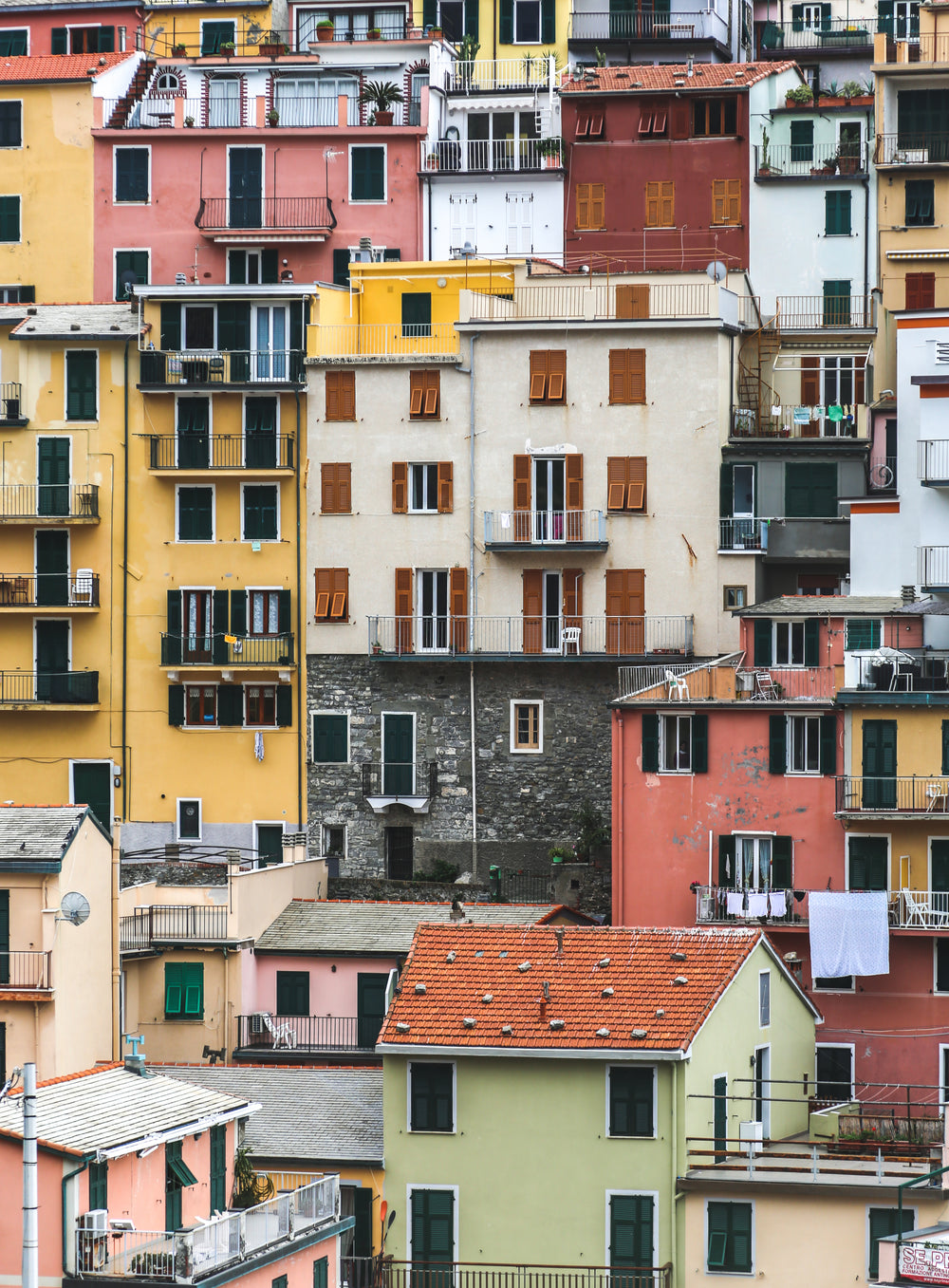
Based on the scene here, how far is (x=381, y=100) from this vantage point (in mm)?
86000

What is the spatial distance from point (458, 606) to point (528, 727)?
4.05 m

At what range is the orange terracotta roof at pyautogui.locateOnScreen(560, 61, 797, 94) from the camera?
8438 cm

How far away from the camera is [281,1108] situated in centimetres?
5816

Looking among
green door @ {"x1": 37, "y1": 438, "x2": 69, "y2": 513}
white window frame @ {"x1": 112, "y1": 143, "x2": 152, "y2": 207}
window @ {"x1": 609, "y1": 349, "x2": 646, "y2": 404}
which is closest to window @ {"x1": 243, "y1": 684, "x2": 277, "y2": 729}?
green door @ {"x1": 37, "y1": 438, "x2": 69, "y2": 513}

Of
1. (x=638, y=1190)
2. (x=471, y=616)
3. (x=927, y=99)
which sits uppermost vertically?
(x=927, y=99)

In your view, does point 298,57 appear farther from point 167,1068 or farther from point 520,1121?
point 520,1121

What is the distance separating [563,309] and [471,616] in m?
9.40

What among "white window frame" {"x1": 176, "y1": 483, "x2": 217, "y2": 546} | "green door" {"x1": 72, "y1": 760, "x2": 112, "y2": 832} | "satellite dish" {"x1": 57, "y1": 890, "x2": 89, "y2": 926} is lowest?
"satellite dish" {"x1": 57, "y1": 890, "x2": 89, "y2": 926}

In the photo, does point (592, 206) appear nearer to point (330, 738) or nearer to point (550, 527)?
point (550, 527)

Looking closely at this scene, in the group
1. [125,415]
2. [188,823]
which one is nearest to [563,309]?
[125,415]

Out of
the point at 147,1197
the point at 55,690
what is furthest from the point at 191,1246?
the point at 55,690

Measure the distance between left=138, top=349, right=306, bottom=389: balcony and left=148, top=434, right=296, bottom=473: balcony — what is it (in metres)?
1.57

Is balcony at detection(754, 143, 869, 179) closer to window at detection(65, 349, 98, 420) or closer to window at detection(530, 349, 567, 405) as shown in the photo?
window at detection(530, 349, 567, 405)

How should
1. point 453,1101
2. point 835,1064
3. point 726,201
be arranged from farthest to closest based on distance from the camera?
point 726,201
point 835,1064
point 453,1101
